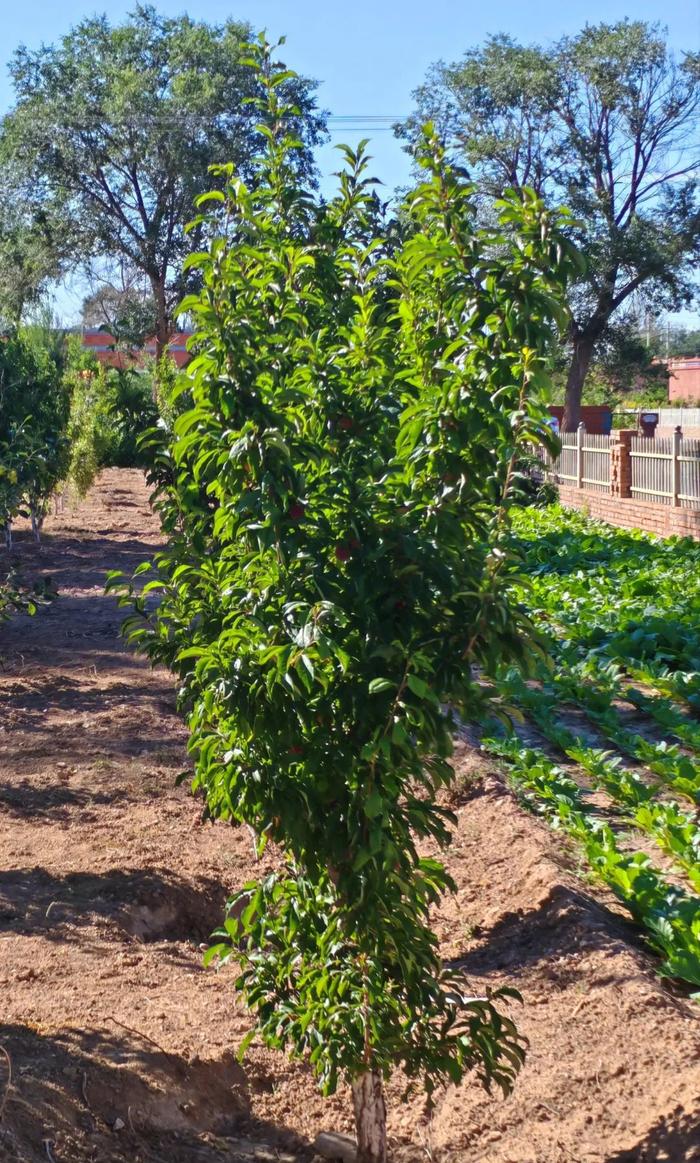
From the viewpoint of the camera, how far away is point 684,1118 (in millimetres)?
3633

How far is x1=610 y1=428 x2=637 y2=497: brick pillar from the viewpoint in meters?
20.8

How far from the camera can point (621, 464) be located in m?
20.9

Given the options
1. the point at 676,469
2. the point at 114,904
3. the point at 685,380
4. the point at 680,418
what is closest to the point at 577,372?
the point at 680,418

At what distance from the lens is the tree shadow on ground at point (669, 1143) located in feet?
11.6

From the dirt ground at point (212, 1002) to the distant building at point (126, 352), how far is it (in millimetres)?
13105

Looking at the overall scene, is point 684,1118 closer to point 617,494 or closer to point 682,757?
point 682,757

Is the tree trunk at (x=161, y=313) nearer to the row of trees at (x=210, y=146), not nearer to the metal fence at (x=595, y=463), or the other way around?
the row of trees at (x=210, y=146)

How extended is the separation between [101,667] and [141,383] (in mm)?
26883

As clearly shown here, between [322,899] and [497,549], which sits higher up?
[497,549]

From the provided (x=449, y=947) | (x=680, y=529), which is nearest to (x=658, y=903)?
(x=449, y=947)

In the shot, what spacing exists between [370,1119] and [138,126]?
32.4m

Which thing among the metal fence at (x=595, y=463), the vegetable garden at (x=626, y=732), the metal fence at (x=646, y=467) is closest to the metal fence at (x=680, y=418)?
the metal fence at (x=646, y=467)

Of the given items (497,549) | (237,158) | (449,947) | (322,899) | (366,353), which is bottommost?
(449,947)

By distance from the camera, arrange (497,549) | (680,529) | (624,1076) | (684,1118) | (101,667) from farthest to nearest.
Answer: (680,529) → (101,667) → (624,1076) → (684,1118) → (497,549)
